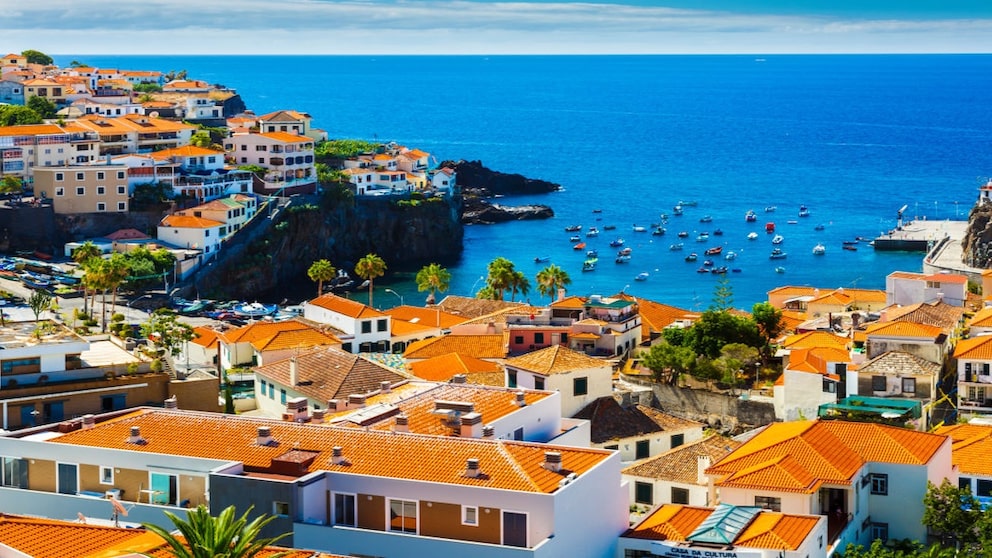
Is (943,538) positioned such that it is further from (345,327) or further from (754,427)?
(345,327)

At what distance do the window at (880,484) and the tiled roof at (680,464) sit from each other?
5.43 metres

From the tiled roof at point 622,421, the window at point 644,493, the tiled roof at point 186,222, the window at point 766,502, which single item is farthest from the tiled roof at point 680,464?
the tiled roof at point 186,222

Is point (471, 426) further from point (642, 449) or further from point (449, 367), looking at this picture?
point (449, 367)

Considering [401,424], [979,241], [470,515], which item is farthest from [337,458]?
[979,241]

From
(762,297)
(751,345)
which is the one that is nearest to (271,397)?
(751,345)

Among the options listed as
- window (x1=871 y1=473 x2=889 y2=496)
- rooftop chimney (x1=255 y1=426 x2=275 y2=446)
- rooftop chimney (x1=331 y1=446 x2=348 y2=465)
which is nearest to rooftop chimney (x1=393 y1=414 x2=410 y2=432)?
rooftop chimney (x1=255 y1=426 x2=275 y2=446)

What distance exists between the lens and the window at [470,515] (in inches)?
Answer: 1068

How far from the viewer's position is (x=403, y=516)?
27.7 meters

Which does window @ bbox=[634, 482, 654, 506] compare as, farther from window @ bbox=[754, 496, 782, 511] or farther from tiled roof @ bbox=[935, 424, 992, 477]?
window @ bbox=[754, 496, 782, 511]

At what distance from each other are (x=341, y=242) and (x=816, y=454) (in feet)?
293

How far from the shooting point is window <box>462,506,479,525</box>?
27.1 meters

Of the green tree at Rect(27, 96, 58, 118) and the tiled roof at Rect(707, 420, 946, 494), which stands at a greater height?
the green tree at Rect(27, 96, 58, 118)

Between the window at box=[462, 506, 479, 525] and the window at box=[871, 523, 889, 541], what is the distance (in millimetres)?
11114

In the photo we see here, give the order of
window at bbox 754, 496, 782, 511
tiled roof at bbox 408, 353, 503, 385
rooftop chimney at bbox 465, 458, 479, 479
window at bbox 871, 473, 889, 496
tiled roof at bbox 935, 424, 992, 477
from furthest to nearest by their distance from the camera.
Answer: tiled roof at bbox 408, 353, 503, 385 < tiled roof at bbox 935, 424, 992, 477 < window at bbox 871, 473, 889, 496 < window at bbox 754, 496, 782, 511 < rooftop chimney at bbox 465, 458, 479, 479
